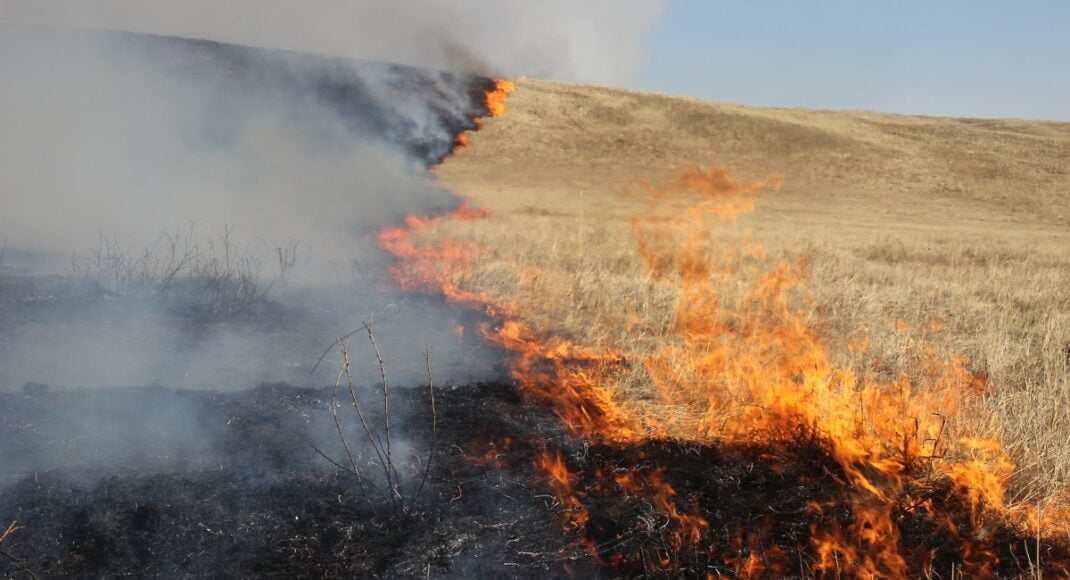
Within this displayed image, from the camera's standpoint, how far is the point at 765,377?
574 centimetres

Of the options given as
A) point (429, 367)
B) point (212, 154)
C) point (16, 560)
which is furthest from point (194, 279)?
point (16, 560)

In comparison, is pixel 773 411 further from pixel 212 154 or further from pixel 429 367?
pixel 212 154

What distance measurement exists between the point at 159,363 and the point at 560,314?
408 centimetres

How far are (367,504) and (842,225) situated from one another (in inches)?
887

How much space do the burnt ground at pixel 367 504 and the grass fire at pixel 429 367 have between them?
19 millimetres

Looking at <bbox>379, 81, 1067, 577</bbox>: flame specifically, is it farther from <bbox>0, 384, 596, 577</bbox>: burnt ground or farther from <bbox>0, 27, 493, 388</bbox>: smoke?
<bbox>0, 27, 493, 388</bbox>: smoke

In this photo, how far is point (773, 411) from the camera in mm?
4902

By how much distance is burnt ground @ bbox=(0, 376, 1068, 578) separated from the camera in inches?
140

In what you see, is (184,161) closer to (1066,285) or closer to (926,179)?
(1066,285)

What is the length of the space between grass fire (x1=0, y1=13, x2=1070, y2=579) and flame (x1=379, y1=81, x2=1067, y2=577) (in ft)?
0.09

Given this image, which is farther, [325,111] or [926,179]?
[926,179]

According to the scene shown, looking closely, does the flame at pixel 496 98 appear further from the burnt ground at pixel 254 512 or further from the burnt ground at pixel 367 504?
the burnt ground at pixel 254 512

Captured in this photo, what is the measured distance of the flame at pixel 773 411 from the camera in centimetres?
377

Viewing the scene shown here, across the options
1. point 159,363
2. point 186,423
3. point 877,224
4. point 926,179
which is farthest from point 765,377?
point 926,179
